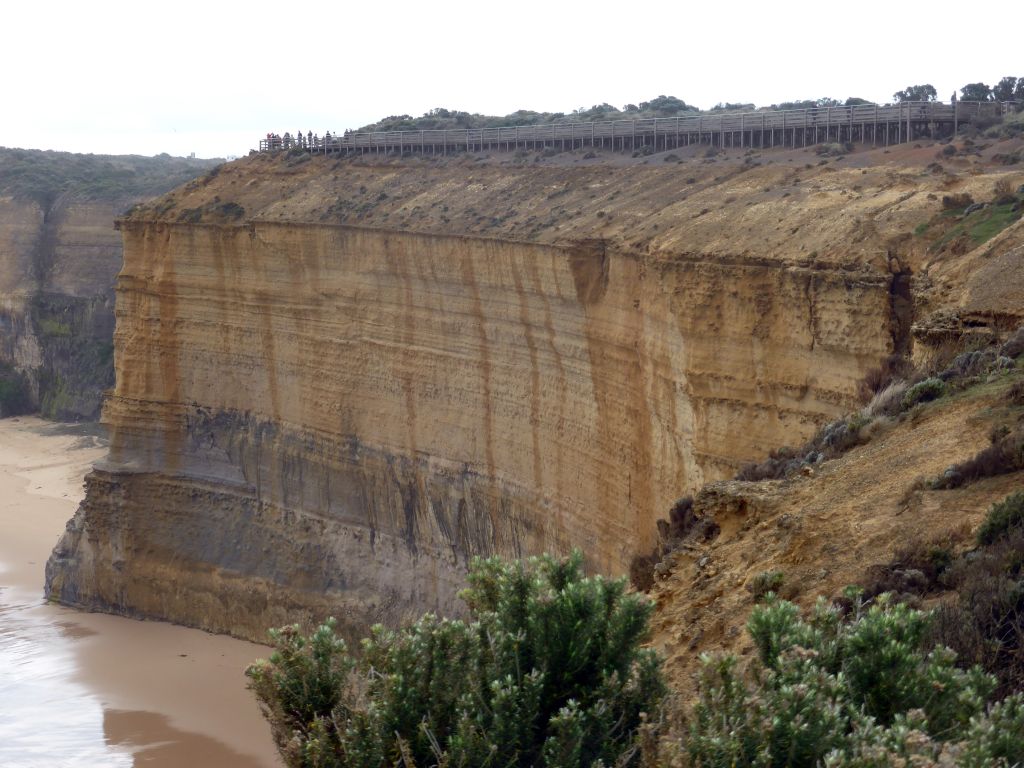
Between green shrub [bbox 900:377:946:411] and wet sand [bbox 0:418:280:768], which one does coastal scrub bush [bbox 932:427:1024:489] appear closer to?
green shrub [bbox 900:377:946:411]

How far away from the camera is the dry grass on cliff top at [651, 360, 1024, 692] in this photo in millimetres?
9492

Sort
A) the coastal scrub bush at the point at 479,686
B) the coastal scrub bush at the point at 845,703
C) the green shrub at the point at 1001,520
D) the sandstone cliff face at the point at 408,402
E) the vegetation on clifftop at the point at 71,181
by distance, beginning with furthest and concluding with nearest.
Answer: the vegetation on clifftop at the point at 71,181, the sandstone cliff face at the point at 408,402, the green shrub at the point at 1001,520, the coastal scrub bush at the point at 479,686, the coastal scrub bush at the point at 845,703

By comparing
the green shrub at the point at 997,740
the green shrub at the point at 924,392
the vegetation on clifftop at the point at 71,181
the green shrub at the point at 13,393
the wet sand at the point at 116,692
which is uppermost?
the vegetation on clifftop at the point at 71,181

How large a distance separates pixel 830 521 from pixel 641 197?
1409 centimetres

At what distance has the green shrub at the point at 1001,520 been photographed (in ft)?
28.1

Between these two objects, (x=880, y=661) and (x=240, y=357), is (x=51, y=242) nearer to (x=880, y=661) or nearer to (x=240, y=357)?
(x=240, y=357)

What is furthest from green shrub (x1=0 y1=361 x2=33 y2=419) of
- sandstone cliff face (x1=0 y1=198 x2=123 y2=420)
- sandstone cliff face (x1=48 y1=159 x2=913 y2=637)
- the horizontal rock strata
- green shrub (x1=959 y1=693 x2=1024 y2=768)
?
green shrub (x1=959 y1=693 x2=1024 y2=768)

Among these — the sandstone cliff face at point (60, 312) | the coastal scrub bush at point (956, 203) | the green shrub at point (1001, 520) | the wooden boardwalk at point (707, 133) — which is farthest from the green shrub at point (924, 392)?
the sandstone cliff face at point (60, 312)

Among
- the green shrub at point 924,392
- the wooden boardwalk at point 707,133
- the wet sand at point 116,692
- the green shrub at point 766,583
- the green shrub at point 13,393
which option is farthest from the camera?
the green shrub at point 13,393

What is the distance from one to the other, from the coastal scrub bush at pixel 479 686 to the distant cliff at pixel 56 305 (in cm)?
4899

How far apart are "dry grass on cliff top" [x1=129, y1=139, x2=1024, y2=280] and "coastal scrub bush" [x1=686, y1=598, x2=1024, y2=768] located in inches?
404

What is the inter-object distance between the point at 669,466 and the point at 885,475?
26.7 ft

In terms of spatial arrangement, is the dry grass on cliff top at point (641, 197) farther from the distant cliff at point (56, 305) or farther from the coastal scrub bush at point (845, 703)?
the distant cliff at point (56, 305)

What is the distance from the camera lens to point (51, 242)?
58.8 metres
